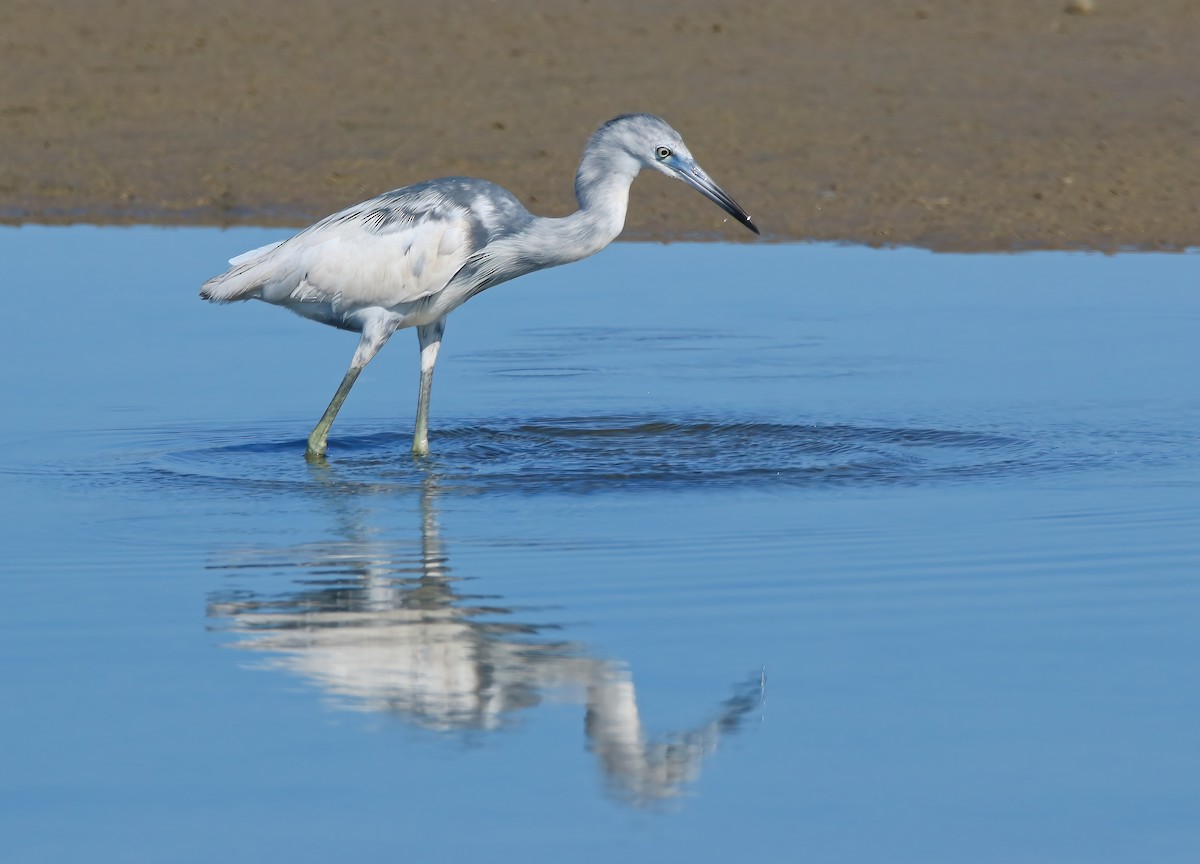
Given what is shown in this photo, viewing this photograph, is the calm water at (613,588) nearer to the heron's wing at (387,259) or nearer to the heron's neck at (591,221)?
the heron's wing at (387,259)

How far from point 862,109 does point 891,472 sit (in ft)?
31.1

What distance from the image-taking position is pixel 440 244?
8977mm

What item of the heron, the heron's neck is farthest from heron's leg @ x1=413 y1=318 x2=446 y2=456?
the heron's neck

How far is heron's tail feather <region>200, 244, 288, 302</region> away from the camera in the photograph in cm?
925

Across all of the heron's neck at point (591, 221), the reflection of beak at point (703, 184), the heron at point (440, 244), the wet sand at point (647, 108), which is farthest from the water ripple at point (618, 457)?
the wet sand at point (647, 108)

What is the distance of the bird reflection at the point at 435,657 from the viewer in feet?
17.4

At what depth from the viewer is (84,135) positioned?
17.5 meters

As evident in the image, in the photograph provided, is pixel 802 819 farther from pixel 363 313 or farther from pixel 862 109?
pixel 862 109

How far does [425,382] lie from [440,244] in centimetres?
56

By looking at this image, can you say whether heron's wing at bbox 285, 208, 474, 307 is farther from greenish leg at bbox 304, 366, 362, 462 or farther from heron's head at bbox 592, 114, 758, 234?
heron's head at bbox 592, 114, 758, 234

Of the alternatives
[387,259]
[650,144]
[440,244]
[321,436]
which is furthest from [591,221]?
[321,436]

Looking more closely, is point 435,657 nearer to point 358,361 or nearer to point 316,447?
point 316,447

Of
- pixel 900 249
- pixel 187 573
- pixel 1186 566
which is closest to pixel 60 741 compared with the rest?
pixel 187 573

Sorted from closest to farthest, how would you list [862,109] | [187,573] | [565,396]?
[187,573] < [565,396] < [862,109]
